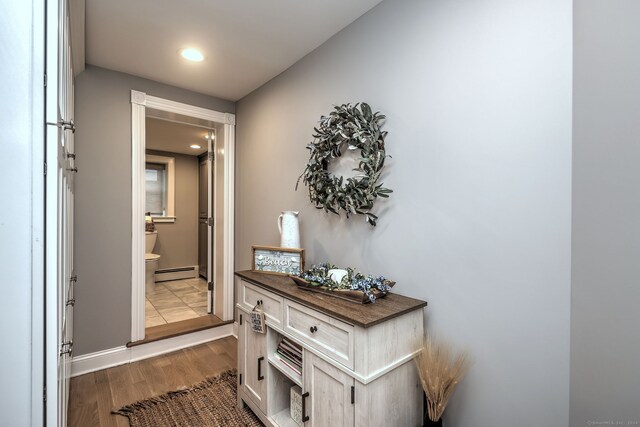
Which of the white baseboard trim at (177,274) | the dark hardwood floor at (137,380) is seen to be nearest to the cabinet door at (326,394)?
the dark hardwood floor at (137,380)

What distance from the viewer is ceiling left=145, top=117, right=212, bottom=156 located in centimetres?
382

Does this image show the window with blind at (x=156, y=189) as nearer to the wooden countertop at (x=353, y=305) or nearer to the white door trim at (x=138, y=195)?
the white door trim at (x=138, y=195)

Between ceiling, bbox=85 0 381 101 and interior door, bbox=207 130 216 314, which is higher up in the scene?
ceiling, bbox=85 0 381 101

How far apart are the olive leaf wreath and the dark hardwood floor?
1722 mm

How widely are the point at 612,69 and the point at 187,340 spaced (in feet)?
11.0

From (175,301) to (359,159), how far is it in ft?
11.3

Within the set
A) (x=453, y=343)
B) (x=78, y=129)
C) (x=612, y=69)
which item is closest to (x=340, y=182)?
(x=453, y=343)

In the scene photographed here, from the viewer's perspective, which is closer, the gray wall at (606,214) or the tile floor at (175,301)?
the gray wall at (606,214)

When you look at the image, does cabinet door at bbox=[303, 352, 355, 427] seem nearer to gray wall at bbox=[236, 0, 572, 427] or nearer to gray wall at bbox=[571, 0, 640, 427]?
gray wall at bbox=[236, 0, 572, 427]

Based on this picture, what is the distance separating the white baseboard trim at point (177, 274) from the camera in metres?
5.10

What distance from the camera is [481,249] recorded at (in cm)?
126

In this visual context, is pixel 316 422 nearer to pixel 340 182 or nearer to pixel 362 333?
pixel 362 333

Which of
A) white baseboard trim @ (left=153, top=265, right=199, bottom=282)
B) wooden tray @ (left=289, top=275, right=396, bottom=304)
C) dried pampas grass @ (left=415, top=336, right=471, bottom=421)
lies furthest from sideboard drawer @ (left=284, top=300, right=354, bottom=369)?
white baseboard trim @ (left=153, top=265, right=199, bottom=282)

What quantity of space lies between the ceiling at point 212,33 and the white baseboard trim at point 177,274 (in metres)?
3.55
